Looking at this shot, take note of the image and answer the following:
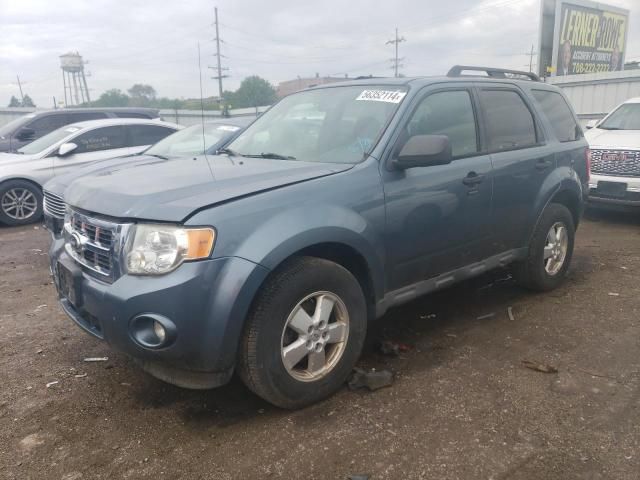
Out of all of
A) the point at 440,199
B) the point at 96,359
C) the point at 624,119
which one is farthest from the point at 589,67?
the point at 96,359

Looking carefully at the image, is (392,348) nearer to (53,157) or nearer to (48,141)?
(53,157)

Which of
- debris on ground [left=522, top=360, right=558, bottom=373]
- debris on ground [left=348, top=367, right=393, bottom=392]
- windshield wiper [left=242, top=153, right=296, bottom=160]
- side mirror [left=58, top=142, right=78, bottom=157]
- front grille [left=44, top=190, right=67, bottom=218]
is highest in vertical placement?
windshield wiper [left=242, top=153, right=296, bottom=160]

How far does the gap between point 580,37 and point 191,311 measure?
70.4 feet

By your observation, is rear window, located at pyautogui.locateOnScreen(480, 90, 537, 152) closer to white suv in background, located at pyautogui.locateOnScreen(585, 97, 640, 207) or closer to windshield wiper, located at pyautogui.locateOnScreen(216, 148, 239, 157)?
windshield wiper, located at pyautogui.locateOnScreen(216, 148, 239, 157)

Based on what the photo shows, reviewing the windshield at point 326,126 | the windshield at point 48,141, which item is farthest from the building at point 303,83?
the windshield at point 48,141

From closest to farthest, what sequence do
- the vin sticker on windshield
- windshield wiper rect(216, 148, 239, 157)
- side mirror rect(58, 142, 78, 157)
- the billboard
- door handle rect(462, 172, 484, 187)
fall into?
the vin sticker on windshield → door handle rect(462, 172, 484, 187) → windshield wiper rect(216, 148, 239, 157) → side mirror rect(58, 142, 78, 157) → the billboard

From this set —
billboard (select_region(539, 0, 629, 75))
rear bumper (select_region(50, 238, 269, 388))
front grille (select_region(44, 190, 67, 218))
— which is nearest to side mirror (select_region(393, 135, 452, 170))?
rear bumper (select_region(50, 238, 269, 388))

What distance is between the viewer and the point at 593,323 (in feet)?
13.6

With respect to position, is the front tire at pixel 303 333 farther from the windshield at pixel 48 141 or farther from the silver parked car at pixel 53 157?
the windshield at pixel 48 141

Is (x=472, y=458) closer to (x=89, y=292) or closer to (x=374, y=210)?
(x=374, y=210)

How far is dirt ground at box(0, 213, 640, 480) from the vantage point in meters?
2.51

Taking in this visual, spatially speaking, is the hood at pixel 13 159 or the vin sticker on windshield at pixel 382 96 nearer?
the vin sticker on windshield at pixel 382 96

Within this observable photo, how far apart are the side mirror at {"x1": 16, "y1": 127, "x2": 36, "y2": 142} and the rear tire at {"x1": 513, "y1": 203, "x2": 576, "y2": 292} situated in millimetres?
10043

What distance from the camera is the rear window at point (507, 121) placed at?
408cm
